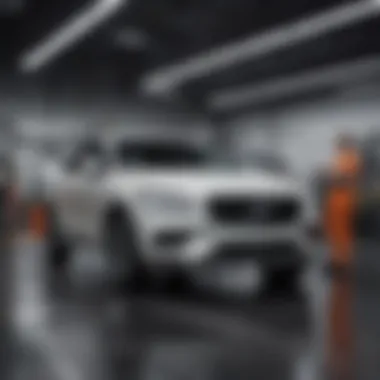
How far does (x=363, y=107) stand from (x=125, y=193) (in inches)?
51.8

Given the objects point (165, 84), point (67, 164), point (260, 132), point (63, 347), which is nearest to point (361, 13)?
point (260, 132)

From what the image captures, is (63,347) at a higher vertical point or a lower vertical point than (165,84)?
lower

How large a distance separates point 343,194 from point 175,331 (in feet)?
2.87

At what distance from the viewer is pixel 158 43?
11.9ft

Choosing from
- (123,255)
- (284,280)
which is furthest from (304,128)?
(284,280)

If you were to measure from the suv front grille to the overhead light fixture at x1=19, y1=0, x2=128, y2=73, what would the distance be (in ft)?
5.26

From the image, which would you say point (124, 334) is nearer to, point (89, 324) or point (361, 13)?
point (89, 324)

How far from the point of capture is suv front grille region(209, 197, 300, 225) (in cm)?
496

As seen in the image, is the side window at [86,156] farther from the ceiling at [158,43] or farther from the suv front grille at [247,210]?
the suv front grille at [247,210]

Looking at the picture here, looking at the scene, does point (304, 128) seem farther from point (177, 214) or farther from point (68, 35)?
point (177, 214)

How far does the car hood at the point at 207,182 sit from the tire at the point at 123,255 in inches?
8.5

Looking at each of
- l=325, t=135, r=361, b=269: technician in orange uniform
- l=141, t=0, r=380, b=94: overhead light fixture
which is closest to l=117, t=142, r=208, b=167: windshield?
l=141, t=0, r=380, b=94: overhead light fixture

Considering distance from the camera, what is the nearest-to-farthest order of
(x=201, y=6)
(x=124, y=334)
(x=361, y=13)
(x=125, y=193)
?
1. (x=361, y=13)
2. (x=201, y=6)
3. (x=124, y=334)
4. (x=125, y=193)

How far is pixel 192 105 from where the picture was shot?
137 inches
